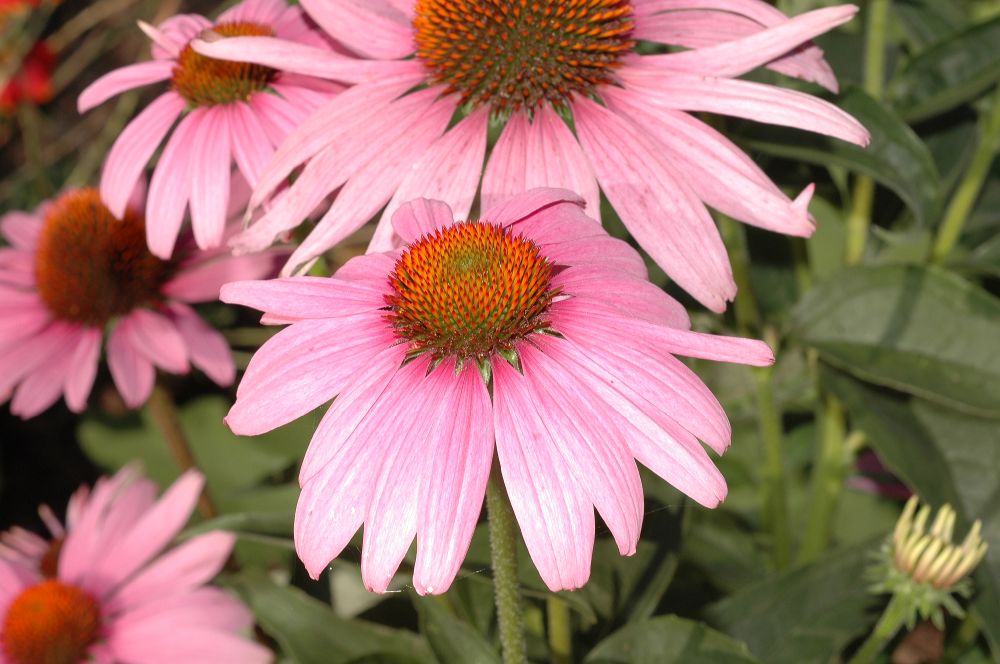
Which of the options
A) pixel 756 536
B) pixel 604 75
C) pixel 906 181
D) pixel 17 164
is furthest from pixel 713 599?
pixel 17 164

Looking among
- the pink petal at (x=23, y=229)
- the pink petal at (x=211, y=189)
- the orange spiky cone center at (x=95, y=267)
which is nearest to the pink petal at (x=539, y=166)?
the pink petal at (x=211, y=189)

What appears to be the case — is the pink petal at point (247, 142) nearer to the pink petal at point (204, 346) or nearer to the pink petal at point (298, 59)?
the pink petal at point (298, 59)

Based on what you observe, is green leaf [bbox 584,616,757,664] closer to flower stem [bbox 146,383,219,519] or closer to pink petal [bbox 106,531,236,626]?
pink petal [bbox 106,531,236,626]

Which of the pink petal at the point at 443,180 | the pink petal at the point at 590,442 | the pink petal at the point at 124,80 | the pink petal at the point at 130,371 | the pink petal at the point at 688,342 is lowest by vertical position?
the pink petal at the point at 130,371

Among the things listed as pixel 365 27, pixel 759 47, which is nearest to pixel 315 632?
pixel 365 27

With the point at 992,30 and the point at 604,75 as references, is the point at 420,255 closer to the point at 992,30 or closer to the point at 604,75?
the point at 604,75

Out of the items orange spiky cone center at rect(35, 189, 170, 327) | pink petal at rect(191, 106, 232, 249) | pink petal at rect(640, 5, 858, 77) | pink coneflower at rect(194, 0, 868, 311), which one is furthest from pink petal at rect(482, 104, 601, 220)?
orange spiky cone center at rect(35, 189, 170, 327)

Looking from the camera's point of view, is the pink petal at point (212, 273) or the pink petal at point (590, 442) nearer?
the pink petal at point (590, 442)
